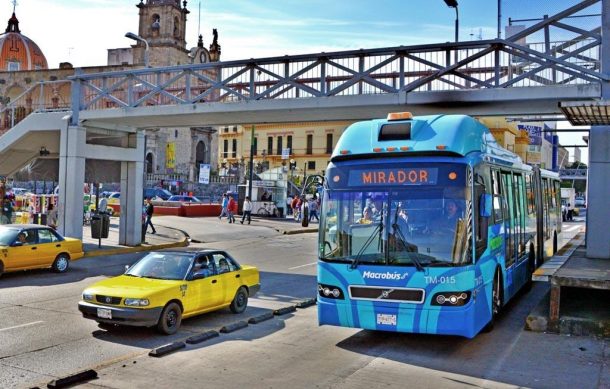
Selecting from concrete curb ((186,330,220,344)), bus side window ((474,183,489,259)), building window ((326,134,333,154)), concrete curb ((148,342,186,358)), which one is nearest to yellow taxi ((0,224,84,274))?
concrete curb ((186,330,220,344))

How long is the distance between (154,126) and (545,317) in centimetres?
1650

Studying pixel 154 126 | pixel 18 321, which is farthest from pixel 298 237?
pixel 18 321

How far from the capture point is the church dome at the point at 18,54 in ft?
304

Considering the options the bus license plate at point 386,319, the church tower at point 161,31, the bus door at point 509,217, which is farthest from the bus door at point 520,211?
the church tower at point 161,31

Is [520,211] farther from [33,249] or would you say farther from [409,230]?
[33,249]

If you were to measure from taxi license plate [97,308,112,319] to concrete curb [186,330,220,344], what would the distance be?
1.31m

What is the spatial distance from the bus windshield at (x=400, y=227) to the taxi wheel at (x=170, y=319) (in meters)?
2.79

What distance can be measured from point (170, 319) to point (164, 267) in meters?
1.18

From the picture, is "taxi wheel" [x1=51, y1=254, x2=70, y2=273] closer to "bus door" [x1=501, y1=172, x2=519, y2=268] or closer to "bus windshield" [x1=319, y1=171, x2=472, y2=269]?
"bus windshield" [x1=319, y1=171, x2=472, y2=269]

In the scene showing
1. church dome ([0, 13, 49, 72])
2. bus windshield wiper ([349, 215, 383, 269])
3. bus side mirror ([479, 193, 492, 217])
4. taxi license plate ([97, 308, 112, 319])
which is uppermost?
church dome ([0, 13, 49, 72])

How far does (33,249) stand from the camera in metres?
17.0

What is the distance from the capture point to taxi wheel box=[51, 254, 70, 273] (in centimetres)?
1773

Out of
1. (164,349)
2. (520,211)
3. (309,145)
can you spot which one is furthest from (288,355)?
(309,145)

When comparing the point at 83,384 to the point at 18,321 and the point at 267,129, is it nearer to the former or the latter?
the point at 18,321
